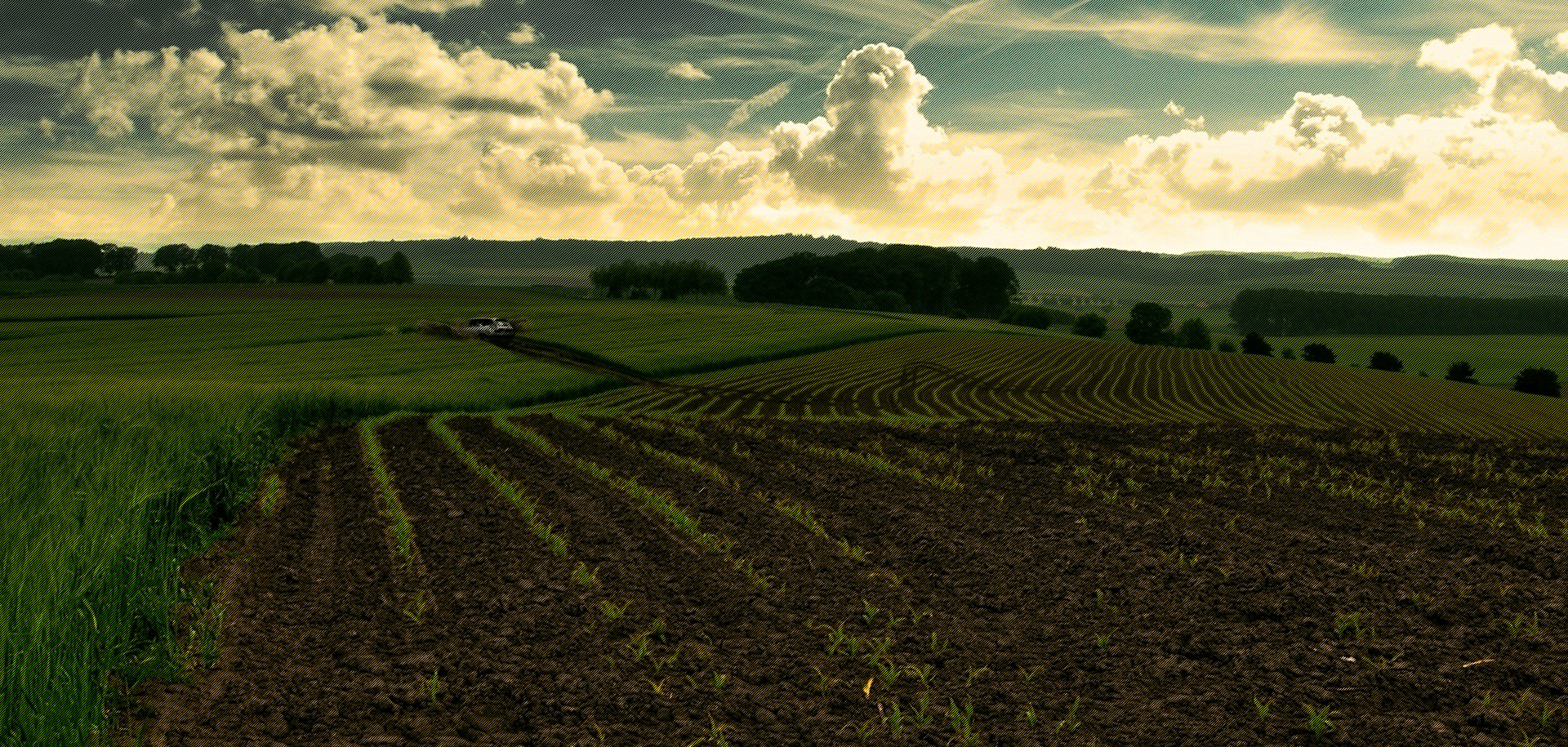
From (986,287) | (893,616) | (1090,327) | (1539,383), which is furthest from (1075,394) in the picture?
(986,287)

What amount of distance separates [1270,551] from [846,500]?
678 cm

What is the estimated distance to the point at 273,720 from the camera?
8062mm

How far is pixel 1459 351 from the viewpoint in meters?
145

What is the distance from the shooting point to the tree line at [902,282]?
577 feet

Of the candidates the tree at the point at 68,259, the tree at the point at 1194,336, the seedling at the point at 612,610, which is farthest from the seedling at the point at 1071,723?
the tree at the point at 68,259

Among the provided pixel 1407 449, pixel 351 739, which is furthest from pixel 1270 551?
pixel 1407 449

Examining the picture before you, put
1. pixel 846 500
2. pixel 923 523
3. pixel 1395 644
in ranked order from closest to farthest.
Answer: pixel 1395 644 < pixel 923 523 < pixel 846 500

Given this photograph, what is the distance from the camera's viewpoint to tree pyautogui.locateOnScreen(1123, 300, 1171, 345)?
148 meters

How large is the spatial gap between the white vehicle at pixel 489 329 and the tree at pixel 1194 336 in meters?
110

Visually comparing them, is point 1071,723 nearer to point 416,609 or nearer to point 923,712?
point 923,712

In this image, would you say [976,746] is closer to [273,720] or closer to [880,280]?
[273,720]

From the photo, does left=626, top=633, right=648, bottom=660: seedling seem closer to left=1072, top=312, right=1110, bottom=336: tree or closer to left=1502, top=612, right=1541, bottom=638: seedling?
left=1502, top=612, right=1541, bottom=638: seedling

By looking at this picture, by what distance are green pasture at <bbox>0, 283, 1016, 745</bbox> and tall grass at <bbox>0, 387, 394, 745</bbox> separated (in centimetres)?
3

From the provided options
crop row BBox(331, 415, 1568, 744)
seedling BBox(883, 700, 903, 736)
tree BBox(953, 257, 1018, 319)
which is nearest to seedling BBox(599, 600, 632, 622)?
crop row BBox(331, 415, 1568, 744)
